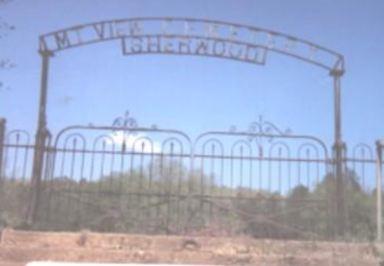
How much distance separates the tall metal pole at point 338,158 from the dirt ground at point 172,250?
68.1 inches

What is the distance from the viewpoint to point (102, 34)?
11.0 metres

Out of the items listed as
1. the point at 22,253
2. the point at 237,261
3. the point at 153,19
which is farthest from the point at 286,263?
the point at 153,19

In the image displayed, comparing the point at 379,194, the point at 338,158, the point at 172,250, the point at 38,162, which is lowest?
the point at 172,250

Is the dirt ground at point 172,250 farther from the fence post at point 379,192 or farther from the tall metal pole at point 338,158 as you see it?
the tall metal pole at point 338,158

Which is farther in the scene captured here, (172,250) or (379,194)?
(379,194)

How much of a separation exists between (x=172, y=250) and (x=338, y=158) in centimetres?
362

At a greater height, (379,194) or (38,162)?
(38,162)

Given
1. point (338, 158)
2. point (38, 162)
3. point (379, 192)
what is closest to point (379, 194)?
point (379, 192)

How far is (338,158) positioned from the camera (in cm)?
1035

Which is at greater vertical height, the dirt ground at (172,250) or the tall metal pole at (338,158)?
the tall metal pole at (338,158)

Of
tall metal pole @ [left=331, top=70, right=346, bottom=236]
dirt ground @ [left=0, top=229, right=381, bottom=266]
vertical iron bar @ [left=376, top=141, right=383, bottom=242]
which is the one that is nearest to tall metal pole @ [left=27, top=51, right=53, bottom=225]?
dirt ground @ [left=0, top=229, right=381, bottom=266]

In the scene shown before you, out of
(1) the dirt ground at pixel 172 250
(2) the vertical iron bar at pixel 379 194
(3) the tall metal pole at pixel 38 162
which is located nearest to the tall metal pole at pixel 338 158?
(2) the vertical iron bar at pixel 379 194

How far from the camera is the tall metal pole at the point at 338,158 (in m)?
10.1

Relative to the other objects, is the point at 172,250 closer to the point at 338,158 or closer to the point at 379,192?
the point at 379,192
